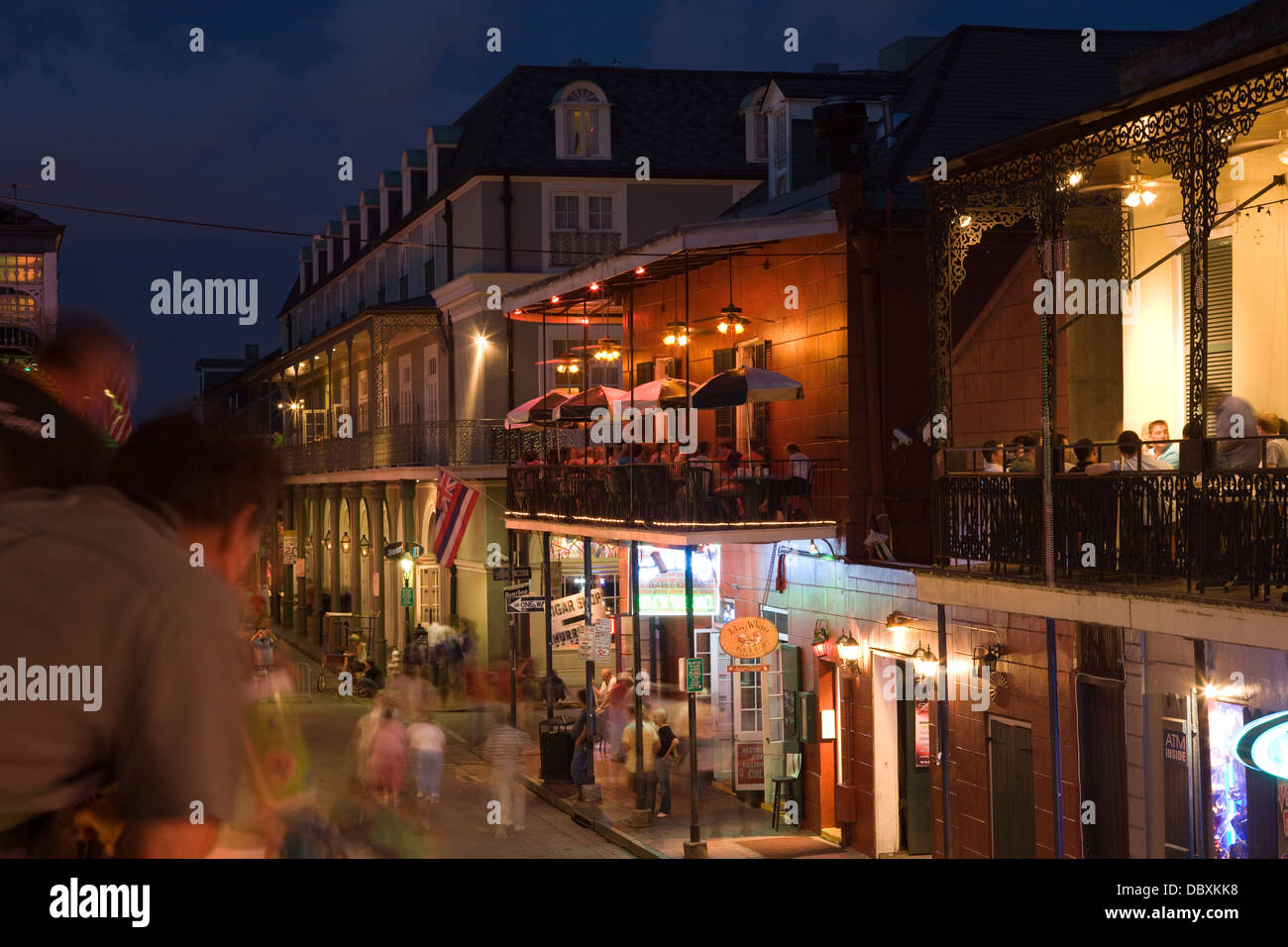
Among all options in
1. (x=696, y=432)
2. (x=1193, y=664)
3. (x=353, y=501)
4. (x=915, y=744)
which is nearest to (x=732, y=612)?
(x=696, y=432)

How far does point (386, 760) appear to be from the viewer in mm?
21188

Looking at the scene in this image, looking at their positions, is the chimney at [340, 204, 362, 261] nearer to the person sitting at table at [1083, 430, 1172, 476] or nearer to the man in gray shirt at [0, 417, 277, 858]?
the person sitting at table at [1083, 430, 1172, 476]

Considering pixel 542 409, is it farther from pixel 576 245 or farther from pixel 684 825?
pixel 576 245

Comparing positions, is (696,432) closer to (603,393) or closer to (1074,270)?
(603,393)

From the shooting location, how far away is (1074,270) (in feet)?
55.5

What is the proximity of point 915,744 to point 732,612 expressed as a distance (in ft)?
21.5

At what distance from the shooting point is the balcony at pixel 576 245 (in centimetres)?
3869

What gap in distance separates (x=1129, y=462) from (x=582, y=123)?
27811mm

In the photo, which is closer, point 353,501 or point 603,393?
point 603,393

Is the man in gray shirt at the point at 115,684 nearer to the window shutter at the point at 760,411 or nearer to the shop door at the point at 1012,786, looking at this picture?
the shop door at the point at 1012,786

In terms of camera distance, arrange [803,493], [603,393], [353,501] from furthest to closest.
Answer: [353,501], [603,393], [803,493]

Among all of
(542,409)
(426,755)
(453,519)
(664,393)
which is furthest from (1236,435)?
(453,519)

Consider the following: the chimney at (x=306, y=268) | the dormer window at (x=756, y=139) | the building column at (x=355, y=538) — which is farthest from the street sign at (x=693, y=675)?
the chimney at (x=306, y=268)
